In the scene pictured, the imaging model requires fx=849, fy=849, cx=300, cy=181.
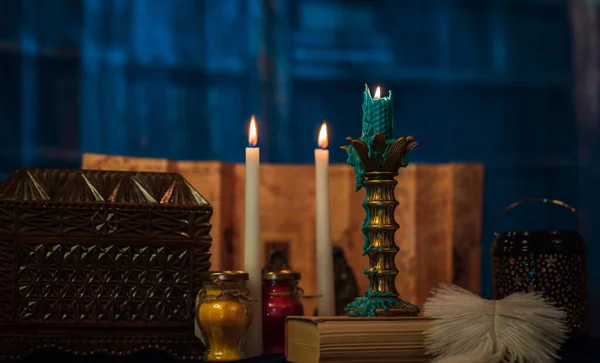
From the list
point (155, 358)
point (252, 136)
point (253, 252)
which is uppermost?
point (252, 136)

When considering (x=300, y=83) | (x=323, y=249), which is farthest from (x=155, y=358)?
(x=300, y=83)

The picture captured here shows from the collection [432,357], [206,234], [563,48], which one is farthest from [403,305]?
[563,48]

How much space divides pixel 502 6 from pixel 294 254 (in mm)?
855

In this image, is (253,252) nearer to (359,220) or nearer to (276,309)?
(276,309)

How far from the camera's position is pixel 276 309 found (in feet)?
3.01

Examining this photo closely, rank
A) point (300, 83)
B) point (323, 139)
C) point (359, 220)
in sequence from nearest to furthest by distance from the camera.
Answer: point (323, 139) < point (359, 220) < point (300, 83)

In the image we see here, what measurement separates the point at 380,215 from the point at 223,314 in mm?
187

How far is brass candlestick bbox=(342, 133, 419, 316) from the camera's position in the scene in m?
0.85

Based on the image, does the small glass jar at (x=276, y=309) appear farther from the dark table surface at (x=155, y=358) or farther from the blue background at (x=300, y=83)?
the blue background at (x=300, y=83)

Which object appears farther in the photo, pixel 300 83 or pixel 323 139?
pixel 300 83

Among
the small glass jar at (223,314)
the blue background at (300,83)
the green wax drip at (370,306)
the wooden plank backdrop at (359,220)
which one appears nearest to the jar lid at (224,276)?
the small glass jar at (223,314)

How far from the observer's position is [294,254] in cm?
118

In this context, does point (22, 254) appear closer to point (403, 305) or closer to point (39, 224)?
point (39, 224)

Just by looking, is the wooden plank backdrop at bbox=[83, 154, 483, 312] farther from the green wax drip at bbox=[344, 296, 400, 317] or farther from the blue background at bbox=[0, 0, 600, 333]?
the blue background at bbox=[0, 0, 600, 333]
